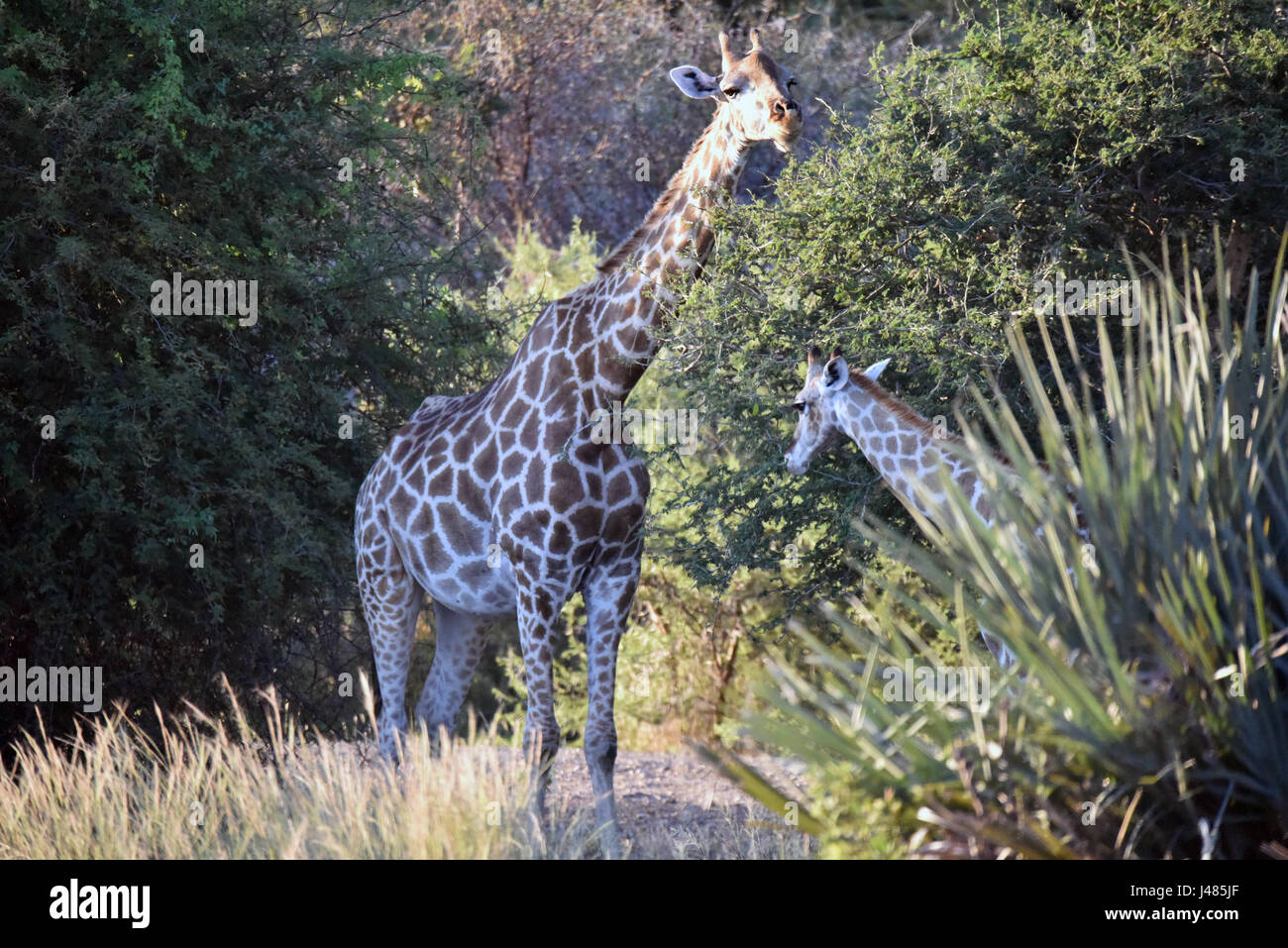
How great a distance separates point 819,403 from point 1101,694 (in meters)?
3.39

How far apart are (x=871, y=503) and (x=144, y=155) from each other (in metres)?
5.07

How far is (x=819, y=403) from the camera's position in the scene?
23.6 feet

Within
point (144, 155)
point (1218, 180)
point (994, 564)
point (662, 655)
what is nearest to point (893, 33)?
point (662, 655)

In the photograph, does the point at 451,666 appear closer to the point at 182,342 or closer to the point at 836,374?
the point at 182,342

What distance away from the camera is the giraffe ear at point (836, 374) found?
22.8ft

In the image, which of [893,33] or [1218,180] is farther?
[893,33]

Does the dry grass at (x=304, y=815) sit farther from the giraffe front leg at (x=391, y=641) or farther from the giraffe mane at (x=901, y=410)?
the giraffe mane at (x=901, y=410)

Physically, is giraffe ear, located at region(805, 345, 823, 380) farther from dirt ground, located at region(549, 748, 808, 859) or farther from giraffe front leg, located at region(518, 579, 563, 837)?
dirt ground, located at region(549, 748, 808, 859)

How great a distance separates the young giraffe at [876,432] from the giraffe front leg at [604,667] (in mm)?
1163

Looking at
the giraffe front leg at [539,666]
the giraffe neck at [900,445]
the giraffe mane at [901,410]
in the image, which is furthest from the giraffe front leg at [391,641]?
the giraffe mane at [901,410]

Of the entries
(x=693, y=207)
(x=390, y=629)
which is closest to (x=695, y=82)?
(x=693, y=207)
